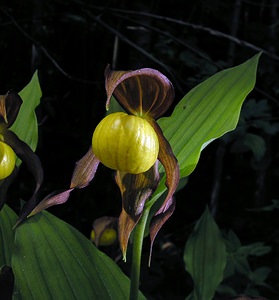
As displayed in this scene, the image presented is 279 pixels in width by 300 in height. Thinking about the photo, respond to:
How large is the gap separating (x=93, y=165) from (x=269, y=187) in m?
2.51

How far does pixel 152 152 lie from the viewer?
69cm

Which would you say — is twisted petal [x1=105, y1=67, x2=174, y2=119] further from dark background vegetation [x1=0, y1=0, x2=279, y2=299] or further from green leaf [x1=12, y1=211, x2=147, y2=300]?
dark background vegetation [x1=0, y1=0, x2=279, y2=299]

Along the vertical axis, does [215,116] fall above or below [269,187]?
above

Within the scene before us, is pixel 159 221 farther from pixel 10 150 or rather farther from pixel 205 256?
pixel 205 256

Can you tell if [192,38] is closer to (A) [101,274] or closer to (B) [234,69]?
(B) [234,69]

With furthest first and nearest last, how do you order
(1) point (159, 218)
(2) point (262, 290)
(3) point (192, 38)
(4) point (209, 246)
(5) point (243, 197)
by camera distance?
(5) point (243, 197)
(3) point (192, 38)
(2) point (262, 290)
(4) point (209, 246)
(1) point (159, 218)

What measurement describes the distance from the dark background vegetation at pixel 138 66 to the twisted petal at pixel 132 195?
122 centimetres

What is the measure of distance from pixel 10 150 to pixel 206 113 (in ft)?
1.24

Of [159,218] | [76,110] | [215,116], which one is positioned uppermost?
[215,116]

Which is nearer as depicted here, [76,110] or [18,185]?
[18,185]

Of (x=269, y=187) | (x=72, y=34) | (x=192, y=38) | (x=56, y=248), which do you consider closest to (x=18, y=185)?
(x=72, y=34)

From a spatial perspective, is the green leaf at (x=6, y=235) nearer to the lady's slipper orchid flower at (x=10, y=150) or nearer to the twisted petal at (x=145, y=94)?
the lady's slipper orchid flower at (x=10, y=150)

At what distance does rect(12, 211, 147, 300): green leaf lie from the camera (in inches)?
28.0

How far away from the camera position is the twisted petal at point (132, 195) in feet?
2.40
